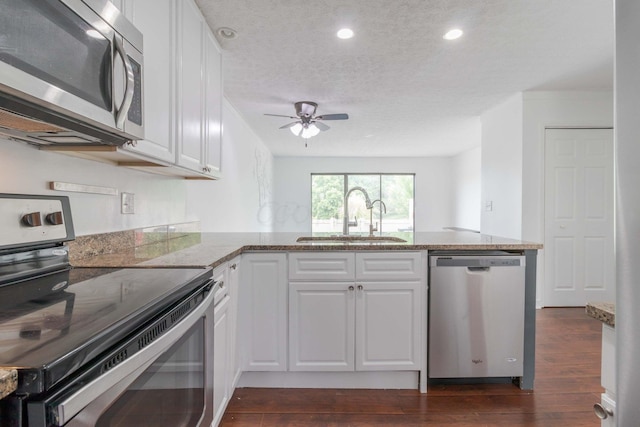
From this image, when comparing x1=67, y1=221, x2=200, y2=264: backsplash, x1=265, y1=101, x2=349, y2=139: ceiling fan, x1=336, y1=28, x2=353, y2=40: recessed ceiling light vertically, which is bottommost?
x1=67, y1=221, x2=200, y2=264: backsplash

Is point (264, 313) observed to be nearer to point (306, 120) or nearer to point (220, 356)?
point (220, 356)

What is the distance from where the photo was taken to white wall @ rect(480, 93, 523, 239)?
12.5ft

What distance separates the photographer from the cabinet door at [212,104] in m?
2.16

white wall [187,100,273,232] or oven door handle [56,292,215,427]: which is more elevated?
white wall [187,100,273,232]

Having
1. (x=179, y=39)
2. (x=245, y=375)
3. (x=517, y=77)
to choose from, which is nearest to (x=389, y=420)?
(x=245, y=375)

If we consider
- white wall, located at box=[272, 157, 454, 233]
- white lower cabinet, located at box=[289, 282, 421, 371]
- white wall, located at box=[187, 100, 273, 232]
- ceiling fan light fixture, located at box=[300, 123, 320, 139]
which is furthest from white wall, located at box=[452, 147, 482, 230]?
white lower cabinet, located at box=[289, 282, 421, 371]

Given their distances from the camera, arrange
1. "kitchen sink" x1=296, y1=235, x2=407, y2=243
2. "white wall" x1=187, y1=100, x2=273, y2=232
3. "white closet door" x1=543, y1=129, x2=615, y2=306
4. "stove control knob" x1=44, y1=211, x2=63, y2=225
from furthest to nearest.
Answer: "white closet door" x1=543, y1=129, x2=615, y2=306 < "white wall" x1=187, y1=100, x2=273, y2=232 < "kitchen sink" x1=296, y1=235, x2=407, y2=243 < "stove control knob" x1=44, y1=211, x2=63, y2=225

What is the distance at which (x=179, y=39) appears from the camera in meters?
1.73

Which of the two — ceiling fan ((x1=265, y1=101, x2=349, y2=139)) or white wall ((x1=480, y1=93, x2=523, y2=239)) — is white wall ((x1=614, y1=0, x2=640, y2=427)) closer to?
ceiling fan ((x1=265, y1=101, x2=349, y2=139))

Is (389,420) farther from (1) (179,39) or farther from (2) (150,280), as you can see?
(1) (179,39)

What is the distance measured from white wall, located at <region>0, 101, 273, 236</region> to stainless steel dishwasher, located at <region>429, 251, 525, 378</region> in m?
1.76

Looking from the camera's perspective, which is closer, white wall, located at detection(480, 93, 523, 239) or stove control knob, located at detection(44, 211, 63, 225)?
stove control knob, located at detection(44, 211, 63, 225)

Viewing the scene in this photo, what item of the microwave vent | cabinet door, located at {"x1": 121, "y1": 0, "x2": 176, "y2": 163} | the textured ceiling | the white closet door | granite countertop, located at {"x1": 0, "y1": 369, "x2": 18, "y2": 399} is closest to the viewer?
granite countertop, located at {"x1": 0, "y1": 369, "x2": 18, "y2": 399}

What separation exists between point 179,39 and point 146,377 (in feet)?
5.26
